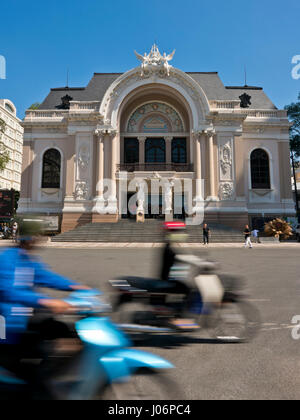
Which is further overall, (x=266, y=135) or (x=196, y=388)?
(x=266, y=135)

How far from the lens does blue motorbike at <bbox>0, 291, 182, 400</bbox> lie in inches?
80.4

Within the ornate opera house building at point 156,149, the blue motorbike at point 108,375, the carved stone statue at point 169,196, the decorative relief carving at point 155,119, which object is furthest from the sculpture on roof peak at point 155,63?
the blue motorbike at point 108,375

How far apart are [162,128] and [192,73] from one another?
8763 millimetres

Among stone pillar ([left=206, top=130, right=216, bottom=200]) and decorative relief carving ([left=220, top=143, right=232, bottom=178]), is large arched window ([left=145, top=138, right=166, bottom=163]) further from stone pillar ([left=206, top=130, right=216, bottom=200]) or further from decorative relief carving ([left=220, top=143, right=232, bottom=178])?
decorative relief carving ([left=220, top=143, right=232, bottom=178])

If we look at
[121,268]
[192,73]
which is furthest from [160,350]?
[192,73]

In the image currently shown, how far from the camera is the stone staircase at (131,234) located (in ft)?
76.3

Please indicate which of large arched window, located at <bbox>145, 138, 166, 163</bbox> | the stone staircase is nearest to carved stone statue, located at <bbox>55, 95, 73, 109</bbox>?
large arched window, located at <bbox>145, 138, 166, 163</bbox>

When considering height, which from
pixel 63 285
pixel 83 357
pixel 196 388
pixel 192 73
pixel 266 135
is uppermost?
pixel 192 73

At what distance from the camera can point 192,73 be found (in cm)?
3466

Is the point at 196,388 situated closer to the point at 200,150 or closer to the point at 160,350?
the point at 160,350

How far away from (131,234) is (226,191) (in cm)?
1140

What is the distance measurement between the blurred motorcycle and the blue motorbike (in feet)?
5.32

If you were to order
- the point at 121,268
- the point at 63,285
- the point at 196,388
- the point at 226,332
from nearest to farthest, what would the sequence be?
the point at 196,388, the point at 63,285, the point at 226,332, the point at 121,268

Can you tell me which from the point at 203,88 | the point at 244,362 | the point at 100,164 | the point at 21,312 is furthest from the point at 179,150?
the point at 21,312
